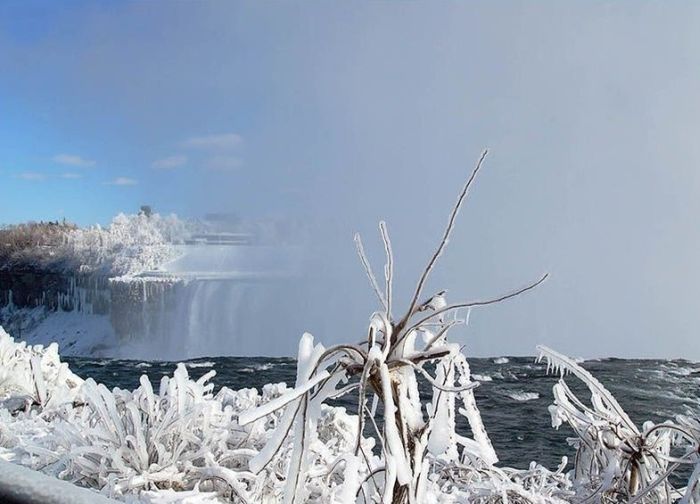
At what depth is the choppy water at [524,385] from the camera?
6.05 m

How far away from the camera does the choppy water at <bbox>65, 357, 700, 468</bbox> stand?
19.8ft

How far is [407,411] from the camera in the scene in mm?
1419

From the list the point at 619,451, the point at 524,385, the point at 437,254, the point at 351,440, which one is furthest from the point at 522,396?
the point at 437,254

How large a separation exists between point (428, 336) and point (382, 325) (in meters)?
0.16

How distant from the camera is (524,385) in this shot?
8.66m

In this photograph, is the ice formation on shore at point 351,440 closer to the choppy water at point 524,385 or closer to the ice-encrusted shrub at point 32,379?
the ice-encrusted shrub at point 32,379

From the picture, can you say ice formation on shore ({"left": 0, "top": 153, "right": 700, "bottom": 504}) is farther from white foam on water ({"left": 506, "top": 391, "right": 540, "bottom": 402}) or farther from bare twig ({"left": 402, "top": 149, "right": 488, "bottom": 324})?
white foam on water ({"left": 506, "top": 391, "right": 540, "bottom": 402})

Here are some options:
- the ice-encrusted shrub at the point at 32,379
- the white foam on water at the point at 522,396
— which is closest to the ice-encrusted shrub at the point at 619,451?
the ice-encrusted shrub at the point at 32,379

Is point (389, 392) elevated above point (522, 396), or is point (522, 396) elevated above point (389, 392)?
point (389, 392)

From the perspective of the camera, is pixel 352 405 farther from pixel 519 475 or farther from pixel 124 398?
pixel 124 398

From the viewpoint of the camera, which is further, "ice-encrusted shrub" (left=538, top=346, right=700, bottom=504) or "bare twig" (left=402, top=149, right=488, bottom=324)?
"ice-encrusted shrub" (left=538, top=346, right=700, bottom=504)

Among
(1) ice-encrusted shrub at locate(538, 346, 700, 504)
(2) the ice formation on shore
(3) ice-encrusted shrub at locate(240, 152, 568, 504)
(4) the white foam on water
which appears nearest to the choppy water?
(4) the white foam on water

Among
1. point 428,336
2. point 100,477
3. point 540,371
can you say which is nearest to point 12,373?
point 100,477

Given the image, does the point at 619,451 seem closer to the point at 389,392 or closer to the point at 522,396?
the point at 389,392
